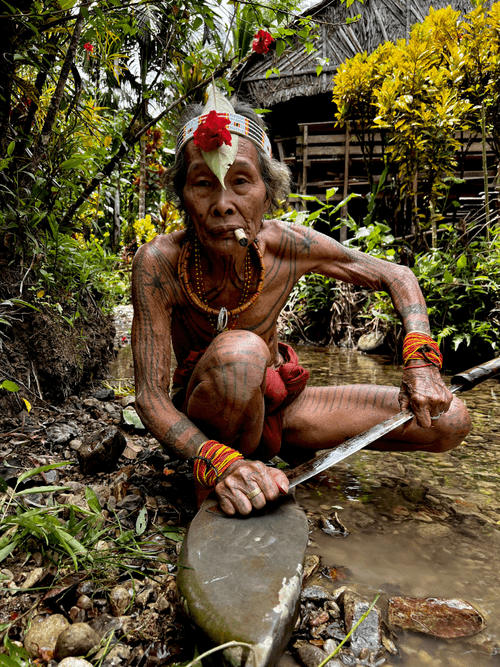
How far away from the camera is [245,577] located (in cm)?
98

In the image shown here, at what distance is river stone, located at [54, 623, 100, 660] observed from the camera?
901mm

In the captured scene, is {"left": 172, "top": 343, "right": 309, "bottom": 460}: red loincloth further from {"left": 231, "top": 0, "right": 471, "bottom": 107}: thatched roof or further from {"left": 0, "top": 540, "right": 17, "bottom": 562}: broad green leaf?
{"left": 231, "top": 0, "right": 471, "bottom": 107}: thatched roof

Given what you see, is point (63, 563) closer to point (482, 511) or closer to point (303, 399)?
point (303, 399)

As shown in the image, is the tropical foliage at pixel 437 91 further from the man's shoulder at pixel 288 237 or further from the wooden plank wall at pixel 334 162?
the wooden plank wall at pixel 334 162

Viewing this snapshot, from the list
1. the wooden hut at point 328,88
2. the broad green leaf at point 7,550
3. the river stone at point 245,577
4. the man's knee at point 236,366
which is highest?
the wooden hut at point 328,88

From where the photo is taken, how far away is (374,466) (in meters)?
2.12

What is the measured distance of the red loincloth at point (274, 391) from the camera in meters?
1.79

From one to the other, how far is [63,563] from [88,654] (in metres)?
0.29

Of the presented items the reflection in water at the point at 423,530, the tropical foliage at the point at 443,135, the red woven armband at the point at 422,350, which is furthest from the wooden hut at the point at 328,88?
the red woven armband at the point at 422,350

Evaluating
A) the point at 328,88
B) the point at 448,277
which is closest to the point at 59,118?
the point at 448,277

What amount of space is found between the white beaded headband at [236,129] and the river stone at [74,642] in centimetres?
157

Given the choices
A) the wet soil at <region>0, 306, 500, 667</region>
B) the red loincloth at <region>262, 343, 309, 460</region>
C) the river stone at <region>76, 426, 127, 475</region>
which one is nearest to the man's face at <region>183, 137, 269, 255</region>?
the red loincloth at <region>262, 343, 309, 460</region>

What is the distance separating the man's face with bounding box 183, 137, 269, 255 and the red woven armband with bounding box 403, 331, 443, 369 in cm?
73

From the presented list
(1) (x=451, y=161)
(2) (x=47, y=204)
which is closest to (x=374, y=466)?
(2) (x=47, y=204)
